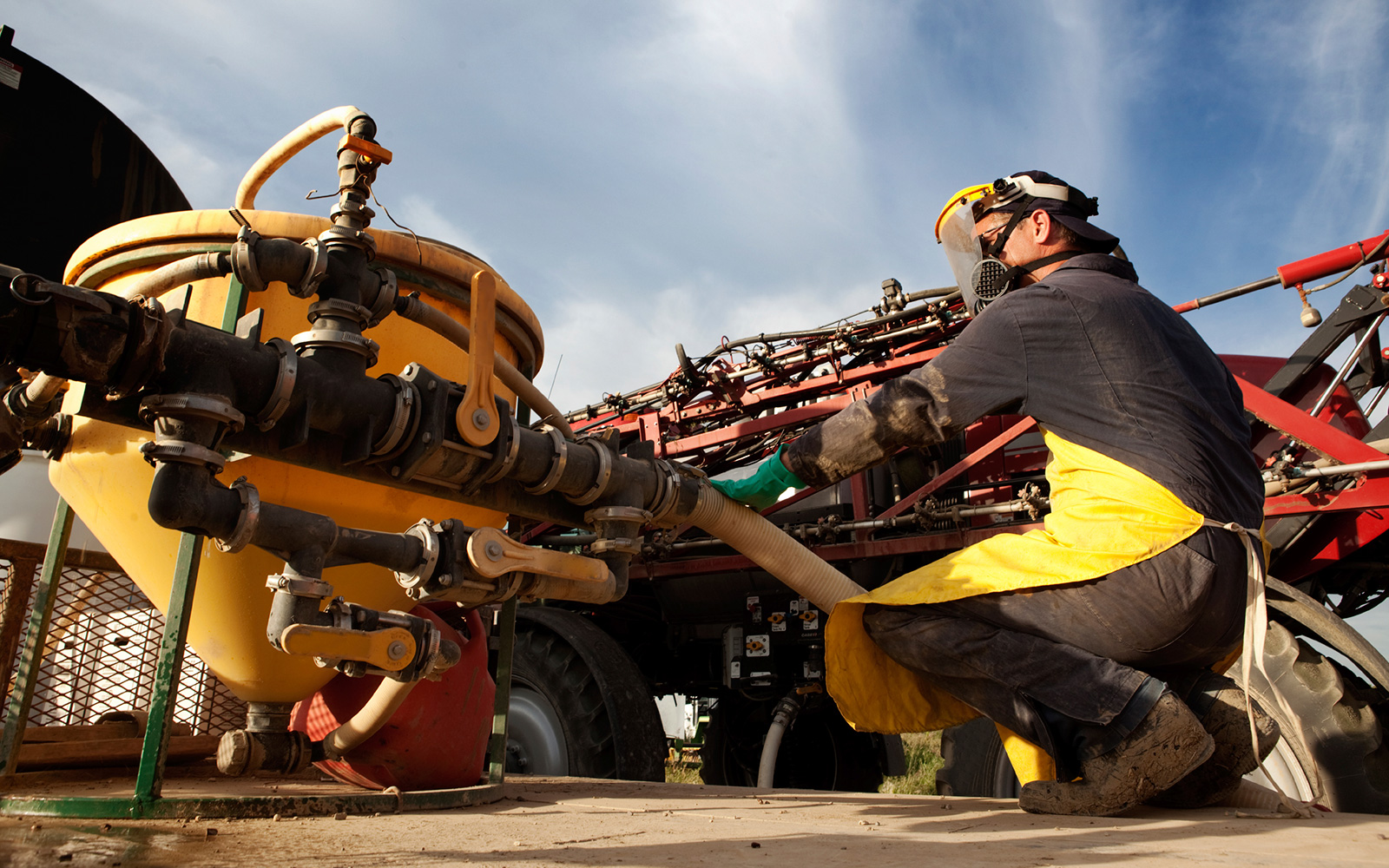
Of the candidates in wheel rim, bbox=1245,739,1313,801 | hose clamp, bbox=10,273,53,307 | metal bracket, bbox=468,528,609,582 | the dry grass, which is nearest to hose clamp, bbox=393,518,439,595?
metal bracket, bbox=468,528,609,582

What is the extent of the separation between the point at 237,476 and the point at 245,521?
578mm

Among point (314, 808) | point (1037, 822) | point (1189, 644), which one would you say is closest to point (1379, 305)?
point (1189, 644)

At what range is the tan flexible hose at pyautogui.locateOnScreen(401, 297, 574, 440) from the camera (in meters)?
1.88

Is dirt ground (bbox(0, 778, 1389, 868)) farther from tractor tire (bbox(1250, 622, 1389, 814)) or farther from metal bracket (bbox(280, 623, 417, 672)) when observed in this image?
tractor tire (bbox(1250, 622, 1389, 814))

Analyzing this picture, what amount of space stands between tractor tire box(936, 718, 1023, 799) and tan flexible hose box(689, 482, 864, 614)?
41.1 inches

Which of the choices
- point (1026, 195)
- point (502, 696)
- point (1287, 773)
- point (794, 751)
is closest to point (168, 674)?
point (502, 696)

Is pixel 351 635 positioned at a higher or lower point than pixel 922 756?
higher

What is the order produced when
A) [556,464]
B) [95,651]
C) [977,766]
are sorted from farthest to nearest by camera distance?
[977,766]
[95,651]
[556,464]

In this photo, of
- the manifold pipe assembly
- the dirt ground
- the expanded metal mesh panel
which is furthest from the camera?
the manifold pipe assembly

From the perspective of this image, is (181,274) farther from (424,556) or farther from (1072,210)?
(1072,210)

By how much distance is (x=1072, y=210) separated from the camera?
2.42 meters

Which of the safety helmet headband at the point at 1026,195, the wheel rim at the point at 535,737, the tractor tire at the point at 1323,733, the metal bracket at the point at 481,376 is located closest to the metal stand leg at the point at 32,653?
the metal bracket at the point at 481,376

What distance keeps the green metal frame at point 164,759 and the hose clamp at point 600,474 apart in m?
0.75

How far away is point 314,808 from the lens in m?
1.78
